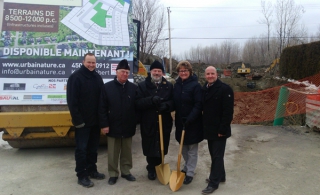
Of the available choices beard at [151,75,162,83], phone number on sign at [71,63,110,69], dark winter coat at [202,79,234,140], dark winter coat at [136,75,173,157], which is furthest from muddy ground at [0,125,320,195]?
phone number on sign at [71,63,110,69]

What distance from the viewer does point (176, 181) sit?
376cm

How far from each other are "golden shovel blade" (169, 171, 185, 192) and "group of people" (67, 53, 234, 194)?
0.63 feet

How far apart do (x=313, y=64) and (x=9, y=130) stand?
48.7 feet

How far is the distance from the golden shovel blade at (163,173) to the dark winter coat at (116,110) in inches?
26.8

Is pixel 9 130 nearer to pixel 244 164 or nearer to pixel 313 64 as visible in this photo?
pixel 244 164

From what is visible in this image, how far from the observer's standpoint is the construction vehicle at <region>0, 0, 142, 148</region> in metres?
4.62

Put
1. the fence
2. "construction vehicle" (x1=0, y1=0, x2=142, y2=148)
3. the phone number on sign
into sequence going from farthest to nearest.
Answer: the fence → the phone number on sign → "construction vehicle" (x1=0, y1=0, x2=142, y2=148)

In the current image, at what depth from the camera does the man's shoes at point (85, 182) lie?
382 cm

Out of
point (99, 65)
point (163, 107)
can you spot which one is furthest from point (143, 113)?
point (99, 65)

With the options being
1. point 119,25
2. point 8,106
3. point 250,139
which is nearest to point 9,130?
point 8,106

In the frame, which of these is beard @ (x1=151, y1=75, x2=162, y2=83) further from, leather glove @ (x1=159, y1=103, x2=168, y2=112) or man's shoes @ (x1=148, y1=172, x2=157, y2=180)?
man's shoes @ (x1=148, y1=172, x2=157, y2=180)

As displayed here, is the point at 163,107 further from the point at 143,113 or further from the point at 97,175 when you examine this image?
the point at 97,175

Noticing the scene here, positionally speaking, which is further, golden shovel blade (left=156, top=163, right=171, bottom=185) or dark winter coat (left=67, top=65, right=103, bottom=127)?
golden shovel blade (left=156, top=163, right=171, bottom=185)

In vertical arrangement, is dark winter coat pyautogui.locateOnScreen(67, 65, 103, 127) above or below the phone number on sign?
below
